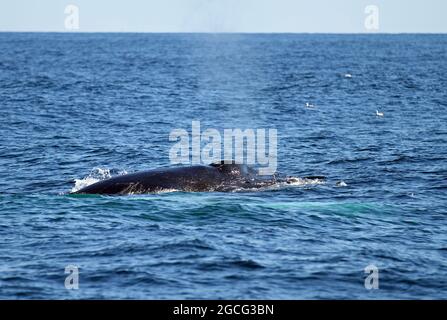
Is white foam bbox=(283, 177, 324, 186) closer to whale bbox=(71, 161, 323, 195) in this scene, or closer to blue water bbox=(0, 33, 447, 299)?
blue water bbox=(0, 33, 447, 299)

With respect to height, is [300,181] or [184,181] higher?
[184,181]

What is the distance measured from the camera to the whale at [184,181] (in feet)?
86.4

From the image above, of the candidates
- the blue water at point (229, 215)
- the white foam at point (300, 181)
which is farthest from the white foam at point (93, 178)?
the white foam at point (300, 181)

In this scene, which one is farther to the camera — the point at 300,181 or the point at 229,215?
the point at 300,181

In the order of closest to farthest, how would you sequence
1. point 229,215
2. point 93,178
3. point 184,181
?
point 229,215 → point 184,181 → point 93,178

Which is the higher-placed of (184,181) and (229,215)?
(184,181)

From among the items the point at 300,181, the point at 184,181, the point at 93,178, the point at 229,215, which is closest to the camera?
the point at 229,215

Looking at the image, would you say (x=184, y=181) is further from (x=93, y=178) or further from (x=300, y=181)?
(x=93, y=178)

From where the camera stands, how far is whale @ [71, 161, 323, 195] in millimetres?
26328

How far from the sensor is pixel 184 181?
88.0ft

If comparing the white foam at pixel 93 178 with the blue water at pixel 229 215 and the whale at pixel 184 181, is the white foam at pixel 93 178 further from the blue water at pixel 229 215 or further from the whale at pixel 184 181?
the whale at pixel 184 181

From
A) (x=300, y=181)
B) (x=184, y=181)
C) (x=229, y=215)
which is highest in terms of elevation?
(x=184, y=181)

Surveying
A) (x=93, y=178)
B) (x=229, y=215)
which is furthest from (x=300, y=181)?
(x=93, y=178)
